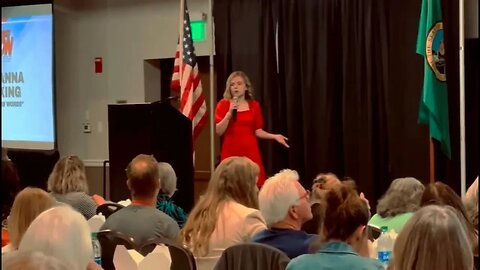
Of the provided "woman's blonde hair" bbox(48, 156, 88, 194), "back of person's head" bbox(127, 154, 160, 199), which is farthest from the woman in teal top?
"woman's blonde hair" bbox(48, 156, 88, 194)

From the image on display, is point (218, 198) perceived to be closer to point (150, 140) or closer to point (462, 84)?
point (150, 140)

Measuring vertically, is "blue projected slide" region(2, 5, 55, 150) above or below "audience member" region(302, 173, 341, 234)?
above

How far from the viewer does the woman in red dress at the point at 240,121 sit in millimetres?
6047

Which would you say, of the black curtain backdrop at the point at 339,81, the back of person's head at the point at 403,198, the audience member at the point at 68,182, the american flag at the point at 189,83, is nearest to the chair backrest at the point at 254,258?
the back of person's head at the point at 403,198

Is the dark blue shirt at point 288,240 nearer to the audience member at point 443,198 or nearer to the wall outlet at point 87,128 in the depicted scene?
the audience member at point 443,198

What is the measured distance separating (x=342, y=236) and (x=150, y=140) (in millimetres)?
3738

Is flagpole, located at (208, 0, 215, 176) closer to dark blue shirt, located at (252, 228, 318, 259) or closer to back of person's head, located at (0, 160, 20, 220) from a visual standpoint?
back of person's head, located at (0, 160, 20, 220)

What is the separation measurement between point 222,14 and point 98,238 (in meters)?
4.63

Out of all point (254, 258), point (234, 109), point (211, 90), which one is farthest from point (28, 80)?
point (254, 258)

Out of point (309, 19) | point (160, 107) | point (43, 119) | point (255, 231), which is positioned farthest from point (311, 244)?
point (43, 119)

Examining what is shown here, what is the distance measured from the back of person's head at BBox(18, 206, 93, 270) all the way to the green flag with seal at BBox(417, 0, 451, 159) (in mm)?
4533

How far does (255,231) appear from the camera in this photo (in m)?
3.13

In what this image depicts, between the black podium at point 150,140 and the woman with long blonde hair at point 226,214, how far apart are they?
256 cm

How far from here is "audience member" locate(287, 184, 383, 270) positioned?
2.23 meters
